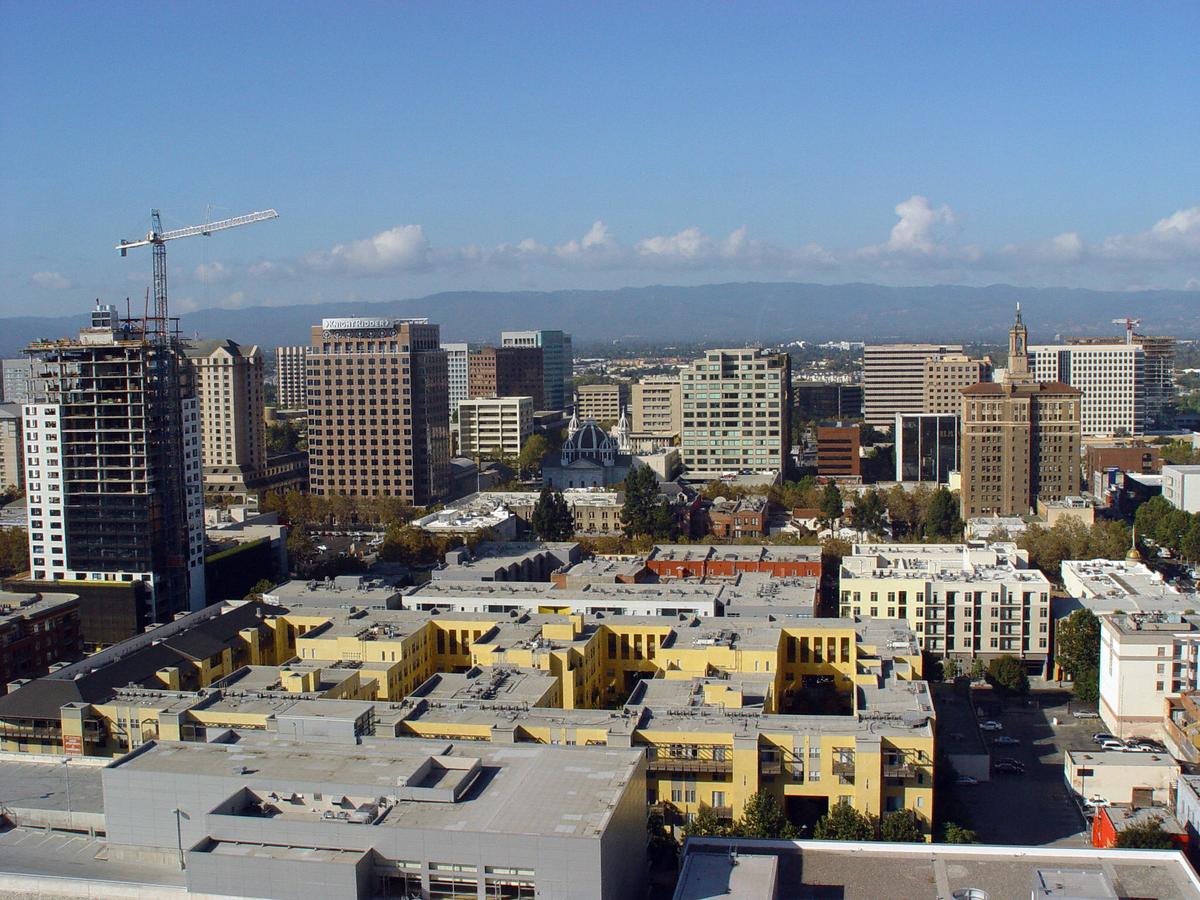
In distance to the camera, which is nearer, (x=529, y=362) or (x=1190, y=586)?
(x=1190, y=586)

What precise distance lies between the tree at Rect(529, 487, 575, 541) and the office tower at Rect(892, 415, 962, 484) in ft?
72.6

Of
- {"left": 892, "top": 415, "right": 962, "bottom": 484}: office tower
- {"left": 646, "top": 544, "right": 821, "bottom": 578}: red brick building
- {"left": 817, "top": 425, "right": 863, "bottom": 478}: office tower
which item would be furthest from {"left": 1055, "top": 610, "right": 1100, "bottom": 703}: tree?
{"left": 817, "top": 425, "right": 863, "bottom": 478}: office tower

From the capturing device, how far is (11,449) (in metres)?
68.6

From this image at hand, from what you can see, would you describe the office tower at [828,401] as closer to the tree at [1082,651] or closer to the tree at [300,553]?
the tree at [300,553]

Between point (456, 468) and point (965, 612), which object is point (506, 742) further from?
point (456, 468)

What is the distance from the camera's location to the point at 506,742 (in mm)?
20188

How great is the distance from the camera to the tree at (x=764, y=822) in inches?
776

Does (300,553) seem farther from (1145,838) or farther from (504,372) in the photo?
(504,372)

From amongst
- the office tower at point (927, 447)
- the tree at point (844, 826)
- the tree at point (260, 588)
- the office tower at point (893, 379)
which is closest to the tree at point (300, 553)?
the tree at point (260, 588)

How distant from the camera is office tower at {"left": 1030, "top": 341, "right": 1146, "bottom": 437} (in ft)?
294

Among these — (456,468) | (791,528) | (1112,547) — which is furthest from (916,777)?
(456,468)

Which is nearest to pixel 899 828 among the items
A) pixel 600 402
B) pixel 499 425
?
pixel 499 425

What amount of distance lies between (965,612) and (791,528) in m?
20.9

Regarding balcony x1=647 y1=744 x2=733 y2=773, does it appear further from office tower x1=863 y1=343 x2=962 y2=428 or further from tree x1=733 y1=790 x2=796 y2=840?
office tower x1=863 y1=343 x2=962 y2=428
